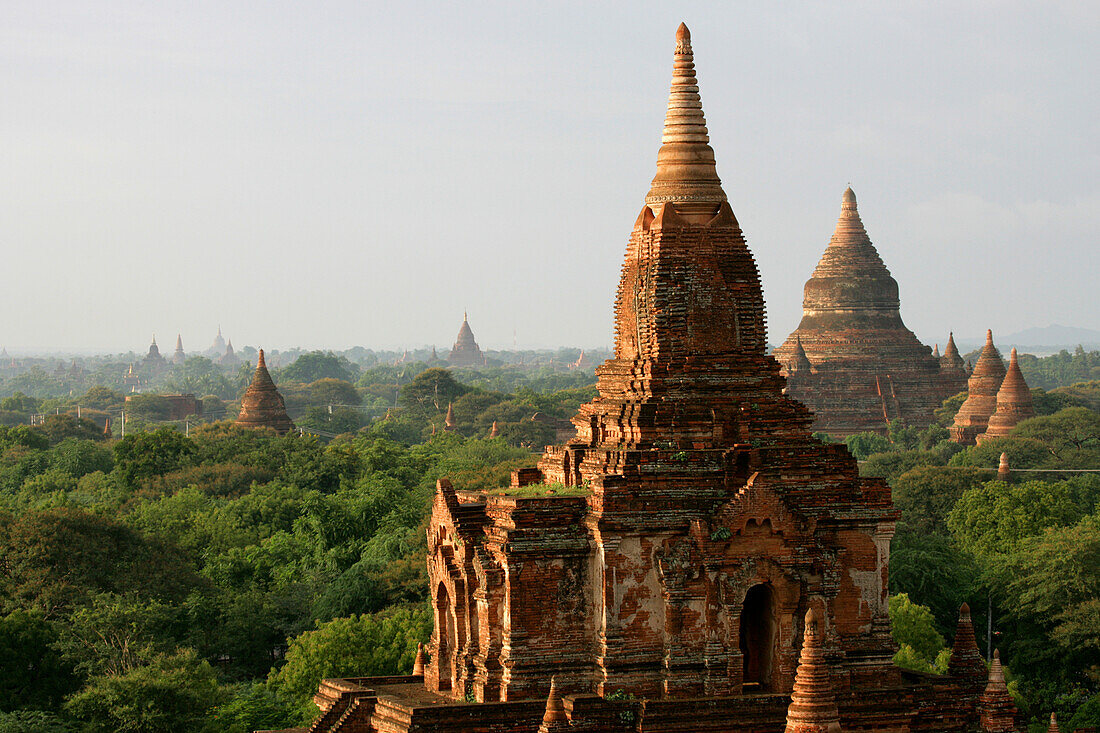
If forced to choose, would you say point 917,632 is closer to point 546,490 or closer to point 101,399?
point 546,490

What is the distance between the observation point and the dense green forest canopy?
37031mm

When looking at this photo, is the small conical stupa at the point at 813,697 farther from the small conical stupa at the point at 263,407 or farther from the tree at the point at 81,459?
the small conical stupa at the point at 263,407

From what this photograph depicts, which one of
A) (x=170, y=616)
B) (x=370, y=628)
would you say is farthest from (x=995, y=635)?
(x=170, y=616)

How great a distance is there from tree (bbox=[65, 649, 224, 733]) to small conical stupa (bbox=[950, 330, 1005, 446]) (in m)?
69.6

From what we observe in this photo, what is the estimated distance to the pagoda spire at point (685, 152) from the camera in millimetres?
29641

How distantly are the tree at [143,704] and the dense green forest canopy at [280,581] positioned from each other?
4 centimetres

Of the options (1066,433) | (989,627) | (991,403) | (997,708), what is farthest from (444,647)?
(991,403)

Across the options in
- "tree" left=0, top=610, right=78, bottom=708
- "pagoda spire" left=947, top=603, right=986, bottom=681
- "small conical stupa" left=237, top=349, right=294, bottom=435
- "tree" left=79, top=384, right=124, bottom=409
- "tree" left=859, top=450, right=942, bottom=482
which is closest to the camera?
"pagoda spire" left=947, top=603, right=986, bottom=681

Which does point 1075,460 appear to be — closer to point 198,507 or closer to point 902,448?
point 902,448

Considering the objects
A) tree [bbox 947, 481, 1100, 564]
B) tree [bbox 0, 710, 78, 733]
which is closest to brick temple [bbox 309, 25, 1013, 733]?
tree [bbox 0, 710, 78, 733]

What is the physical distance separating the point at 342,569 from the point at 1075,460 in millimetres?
42045

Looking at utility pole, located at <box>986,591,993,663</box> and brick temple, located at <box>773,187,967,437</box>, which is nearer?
utility pole, located at <box>986,591,993,663</box>

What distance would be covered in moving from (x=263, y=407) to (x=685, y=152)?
70.7 meters

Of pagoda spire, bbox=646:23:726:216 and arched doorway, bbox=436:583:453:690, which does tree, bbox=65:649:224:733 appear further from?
pagoda spire, bbox=646:23:726:216
